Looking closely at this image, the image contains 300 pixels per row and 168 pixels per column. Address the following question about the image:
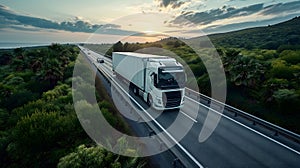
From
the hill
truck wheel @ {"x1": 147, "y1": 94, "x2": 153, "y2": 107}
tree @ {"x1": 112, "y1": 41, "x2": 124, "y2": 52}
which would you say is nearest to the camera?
truck wheel @ {"x1": 147, "y1": 94, "x2": 153, "y2": 107}

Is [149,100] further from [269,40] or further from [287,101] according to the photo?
[269,40]

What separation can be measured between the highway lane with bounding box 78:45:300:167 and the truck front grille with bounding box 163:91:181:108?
158 centimetres

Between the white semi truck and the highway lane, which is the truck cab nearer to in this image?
the white semi truck

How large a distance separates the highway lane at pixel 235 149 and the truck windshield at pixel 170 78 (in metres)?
2.84

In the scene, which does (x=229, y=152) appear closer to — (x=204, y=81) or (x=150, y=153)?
(x=150, y=153)

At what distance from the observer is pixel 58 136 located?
10859 millimetres

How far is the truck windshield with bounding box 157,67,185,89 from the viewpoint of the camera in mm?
15203

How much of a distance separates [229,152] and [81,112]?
30.9 feet

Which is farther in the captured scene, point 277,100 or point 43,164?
point 277,100

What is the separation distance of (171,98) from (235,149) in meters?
5.98

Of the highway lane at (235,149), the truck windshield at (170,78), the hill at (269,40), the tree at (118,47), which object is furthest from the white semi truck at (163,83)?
the tree at (118,47)

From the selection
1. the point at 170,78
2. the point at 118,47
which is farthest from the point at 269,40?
the point at 170,78

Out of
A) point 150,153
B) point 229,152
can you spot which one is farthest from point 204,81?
point 150,153

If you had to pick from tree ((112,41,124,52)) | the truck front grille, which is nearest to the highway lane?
the truck front grille
